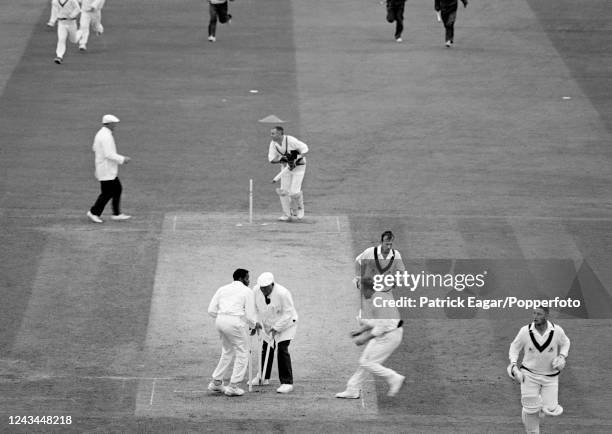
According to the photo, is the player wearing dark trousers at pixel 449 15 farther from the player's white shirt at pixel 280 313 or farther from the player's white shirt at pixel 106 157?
the player's white shirt at pixel 280 313

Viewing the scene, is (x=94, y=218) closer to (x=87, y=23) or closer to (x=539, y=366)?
(x=539, y=366)

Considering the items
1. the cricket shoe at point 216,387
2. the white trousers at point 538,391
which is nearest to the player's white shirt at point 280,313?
the cricket shoe at point 216,387

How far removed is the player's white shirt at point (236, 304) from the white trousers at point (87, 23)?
19976mm

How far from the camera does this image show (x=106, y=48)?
125 ft

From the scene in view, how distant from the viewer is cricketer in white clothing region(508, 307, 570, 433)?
17.3m

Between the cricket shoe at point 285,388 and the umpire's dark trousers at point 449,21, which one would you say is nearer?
the cricket shoe at point 285,388

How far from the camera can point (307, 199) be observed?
27562 mm

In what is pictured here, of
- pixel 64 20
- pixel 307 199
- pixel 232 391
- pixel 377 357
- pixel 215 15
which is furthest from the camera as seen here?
pixel 215 15

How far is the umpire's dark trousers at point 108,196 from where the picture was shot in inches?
1008

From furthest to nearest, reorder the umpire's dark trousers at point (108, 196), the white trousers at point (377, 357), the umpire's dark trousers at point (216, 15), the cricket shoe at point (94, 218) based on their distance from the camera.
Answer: the umpire's dark trousers at point (216, 15) < the cricket shoe at point (94, 218) < the umpire's dark trousers at point (108, 196) < the white trousers at point (377, 357)

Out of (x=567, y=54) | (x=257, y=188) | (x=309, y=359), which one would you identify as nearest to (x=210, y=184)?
(x=257, y=188)

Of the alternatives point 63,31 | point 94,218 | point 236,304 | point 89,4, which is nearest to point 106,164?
point 94,218

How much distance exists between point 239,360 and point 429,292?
4956 mm

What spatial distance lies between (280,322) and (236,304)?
2.44 ft
